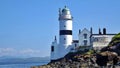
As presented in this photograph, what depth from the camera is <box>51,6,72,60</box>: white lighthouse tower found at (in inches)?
3617

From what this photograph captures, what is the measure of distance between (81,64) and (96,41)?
60.7 ft

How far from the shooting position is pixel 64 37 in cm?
9256

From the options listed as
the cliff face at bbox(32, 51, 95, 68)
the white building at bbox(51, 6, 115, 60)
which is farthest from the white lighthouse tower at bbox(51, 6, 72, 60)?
the cliff face at bbox(32, 51, 95, 68)

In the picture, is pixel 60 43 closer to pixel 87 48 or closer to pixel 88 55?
pixel 87 48

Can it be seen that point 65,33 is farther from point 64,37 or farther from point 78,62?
point 78,62

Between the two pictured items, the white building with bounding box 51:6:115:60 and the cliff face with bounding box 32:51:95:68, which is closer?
the cliff face with bounding box 32:51:95:68

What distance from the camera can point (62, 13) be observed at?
93.7 m

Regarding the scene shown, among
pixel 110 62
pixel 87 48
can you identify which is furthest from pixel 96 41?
pixel 110 62

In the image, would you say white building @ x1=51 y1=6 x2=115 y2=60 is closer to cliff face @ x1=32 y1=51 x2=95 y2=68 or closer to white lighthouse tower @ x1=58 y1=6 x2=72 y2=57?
white lighthouse tower @ x1=58 y1=6 x2=72 y2=57

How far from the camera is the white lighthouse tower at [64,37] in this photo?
91875 millimetres

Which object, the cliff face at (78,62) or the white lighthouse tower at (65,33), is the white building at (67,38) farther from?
the cliff face at (78,62)

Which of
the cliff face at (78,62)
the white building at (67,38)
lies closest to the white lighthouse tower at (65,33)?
the white building at (67,38)

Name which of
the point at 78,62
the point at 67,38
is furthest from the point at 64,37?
the point at 78,62

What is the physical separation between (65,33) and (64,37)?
85 cm
